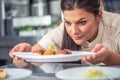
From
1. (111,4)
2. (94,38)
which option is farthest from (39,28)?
(94,38)

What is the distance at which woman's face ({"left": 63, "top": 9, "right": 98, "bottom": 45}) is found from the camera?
3.93 ft

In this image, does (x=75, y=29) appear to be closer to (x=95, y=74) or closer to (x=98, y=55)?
(x=98, y=55)

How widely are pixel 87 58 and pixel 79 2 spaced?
36 centimetres

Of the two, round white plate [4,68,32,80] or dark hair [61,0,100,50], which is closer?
round white plate [4,68,32,80]

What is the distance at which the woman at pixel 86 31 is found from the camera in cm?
120

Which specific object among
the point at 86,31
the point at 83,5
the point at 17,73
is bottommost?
the point at 17,73

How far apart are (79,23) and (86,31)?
0.06 m

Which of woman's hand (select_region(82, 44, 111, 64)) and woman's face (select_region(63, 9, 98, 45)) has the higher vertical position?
woman's face (select_region(63, 9, 98, 45))

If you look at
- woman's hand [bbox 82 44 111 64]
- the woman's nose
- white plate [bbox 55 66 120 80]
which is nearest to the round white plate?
white plate [bbox 55 66 120 80]

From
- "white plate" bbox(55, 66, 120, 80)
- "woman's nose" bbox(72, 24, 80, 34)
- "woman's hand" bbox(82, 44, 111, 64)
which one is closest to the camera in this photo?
"white plate" bbox(55, 66, 120, 80)

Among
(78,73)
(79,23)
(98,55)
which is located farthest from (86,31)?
(78,73)

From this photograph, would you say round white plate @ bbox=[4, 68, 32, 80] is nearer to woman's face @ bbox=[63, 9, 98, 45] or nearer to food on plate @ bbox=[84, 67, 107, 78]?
food on plate @ bbox=[84, 67, 107, 78]

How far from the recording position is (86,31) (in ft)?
4.12

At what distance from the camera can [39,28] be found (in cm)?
326
